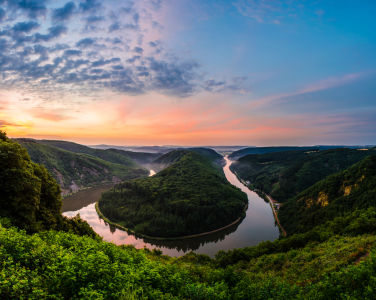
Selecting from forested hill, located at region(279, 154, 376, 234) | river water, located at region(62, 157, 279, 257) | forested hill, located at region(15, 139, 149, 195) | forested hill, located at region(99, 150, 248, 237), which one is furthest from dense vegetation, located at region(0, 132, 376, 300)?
forested hill, located at region(15, 139, 149, 195)

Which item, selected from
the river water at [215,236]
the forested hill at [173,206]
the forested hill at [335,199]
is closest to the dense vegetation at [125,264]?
the forested hill at [335,199]

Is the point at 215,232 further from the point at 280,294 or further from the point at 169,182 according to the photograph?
the point at 280,294

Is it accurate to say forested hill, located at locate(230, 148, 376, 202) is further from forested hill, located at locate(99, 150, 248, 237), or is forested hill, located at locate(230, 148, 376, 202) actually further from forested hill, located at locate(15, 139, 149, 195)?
forested hill, located at locate(15, 139, 149, 195)

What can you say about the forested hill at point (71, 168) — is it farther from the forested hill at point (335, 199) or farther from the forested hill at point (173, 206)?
the forested hill at point (335, 199)

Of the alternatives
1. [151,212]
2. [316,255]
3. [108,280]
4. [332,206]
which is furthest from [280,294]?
[151,212]

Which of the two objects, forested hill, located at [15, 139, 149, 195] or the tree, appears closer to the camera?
the tree
